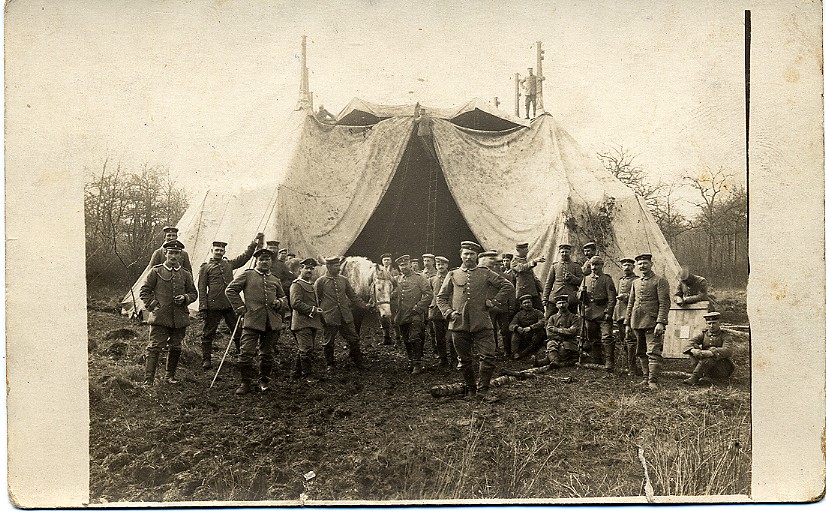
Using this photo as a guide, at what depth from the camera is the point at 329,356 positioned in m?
4.21

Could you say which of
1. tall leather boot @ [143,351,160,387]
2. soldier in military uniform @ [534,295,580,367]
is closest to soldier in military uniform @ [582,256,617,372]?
soldier in military uniform @ [534,295,580,367]

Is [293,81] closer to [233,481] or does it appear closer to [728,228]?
[233,481]

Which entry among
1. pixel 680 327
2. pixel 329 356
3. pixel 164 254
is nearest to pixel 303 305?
pixel 329 356

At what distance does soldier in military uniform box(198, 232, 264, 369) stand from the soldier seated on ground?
2032 mm

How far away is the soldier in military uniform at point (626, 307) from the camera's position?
13.9 ft

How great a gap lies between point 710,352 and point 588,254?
44.2 inches

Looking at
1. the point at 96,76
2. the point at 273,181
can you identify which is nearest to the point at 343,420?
the point at 273,181

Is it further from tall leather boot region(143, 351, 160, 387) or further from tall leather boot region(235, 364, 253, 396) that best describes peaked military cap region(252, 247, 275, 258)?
tall leather boot region(143, 351, 160, 387)

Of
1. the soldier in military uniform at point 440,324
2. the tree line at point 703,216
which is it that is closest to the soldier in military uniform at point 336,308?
the soldier in military uniform at point 440,324

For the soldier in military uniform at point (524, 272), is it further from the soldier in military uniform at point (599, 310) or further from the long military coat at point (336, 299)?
the long military coat at point (336, 299)

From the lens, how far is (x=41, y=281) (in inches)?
160

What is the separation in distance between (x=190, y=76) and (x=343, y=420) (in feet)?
9.16

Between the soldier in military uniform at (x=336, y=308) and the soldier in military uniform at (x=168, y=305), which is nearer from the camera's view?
the soldier in military uniform at (x=168, y=305)

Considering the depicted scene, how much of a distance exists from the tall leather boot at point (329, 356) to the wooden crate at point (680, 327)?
2.51 metres
